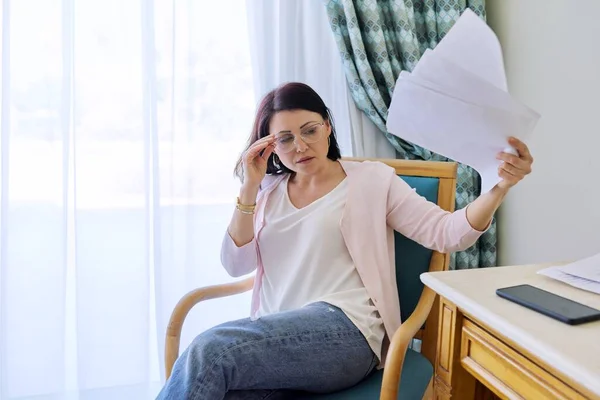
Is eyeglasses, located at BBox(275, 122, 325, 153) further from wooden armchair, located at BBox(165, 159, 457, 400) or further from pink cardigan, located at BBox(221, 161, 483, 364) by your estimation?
wooden armchair, located at BBox(165, 159, 457, 400)

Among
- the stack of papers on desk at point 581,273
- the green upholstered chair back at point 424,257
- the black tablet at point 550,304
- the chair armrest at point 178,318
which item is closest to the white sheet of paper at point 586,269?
the stack of papers on desk at point 581,273

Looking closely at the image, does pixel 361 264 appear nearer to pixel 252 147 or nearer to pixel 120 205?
pixel 252 147

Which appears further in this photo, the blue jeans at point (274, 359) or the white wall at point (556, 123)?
the white wall at point (556, 123)

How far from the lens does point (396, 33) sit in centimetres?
175

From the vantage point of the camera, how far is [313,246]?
1240 millimetres

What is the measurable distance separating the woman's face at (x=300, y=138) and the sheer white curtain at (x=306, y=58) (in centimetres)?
47

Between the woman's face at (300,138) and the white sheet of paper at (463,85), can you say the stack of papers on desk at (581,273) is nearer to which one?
the white sheet of paper at (463,85)

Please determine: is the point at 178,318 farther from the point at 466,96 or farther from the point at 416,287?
the point at 466,96

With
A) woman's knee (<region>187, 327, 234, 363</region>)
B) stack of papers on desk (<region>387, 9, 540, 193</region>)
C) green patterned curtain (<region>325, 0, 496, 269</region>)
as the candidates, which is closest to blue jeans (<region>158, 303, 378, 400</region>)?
woman's knee (<region>187, 327, 234, 363</region>)

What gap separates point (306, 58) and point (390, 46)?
0.94ft

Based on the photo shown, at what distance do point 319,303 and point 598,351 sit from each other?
0.63 metres

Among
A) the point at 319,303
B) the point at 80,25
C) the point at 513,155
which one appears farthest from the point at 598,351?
the point at 80,25

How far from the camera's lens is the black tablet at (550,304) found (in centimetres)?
71

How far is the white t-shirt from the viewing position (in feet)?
3.85
